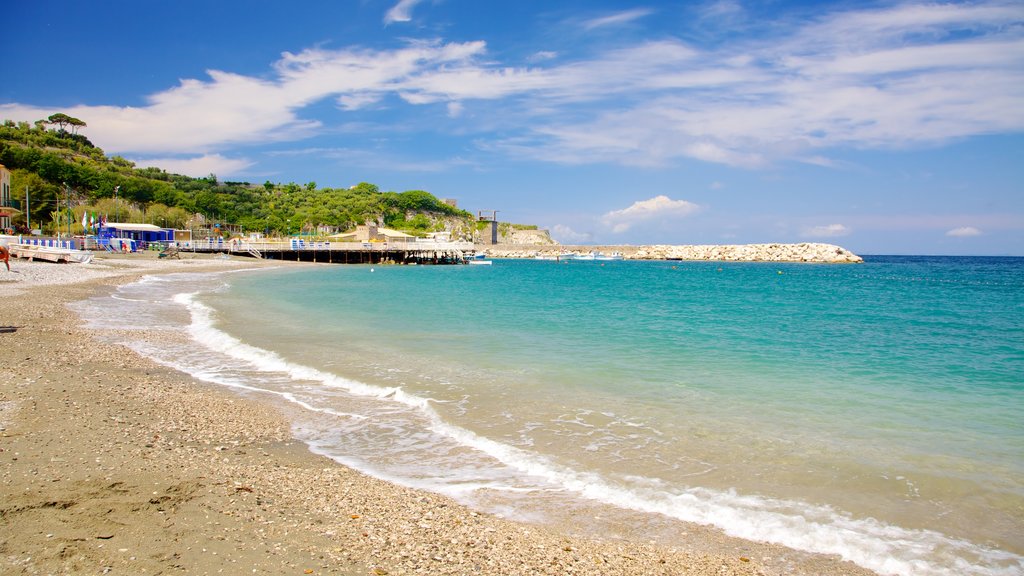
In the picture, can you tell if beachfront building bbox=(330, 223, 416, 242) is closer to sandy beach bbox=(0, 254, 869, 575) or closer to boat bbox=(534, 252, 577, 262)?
boat bbox=(534, 252, 577, 262)

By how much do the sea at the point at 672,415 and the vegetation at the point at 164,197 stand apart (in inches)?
2238

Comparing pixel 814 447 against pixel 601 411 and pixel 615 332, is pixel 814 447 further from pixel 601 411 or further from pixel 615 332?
pixel 615 332

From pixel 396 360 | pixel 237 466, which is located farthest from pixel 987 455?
pixel 396 360

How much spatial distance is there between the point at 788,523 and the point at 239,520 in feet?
14.1

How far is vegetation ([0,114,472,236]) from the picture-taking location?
71812mm

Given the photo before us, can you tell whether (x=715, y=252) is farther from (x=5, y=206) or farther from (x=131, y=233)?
(x=5, y=206)

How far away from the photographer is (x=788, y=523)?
489 centimetres

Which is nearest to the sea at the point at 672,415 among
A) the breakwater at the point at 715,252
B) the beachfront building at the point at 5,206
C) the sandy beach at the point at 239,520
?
the sandy beach at the point at 239,520

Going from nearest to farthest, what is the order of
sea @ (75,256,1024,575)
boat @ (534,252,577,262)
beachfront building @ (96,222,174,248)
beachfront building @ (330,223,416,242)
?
sea @ (75,256,1024,575) → beachfront building @ (96,222,174,248) → beachfront building @ (330,223,416,242) → boat @ (534,252,577,262)

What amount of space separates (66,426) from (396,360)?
6315mm

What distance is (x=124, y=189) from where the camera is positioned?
84438mm

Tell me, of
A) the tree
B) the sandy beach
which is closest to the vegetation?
the tree

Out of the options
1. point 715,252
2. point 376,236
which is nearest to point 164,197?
point 376,236

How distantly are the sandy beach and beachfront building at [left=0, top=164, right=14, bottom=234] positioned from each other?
2160 inches
